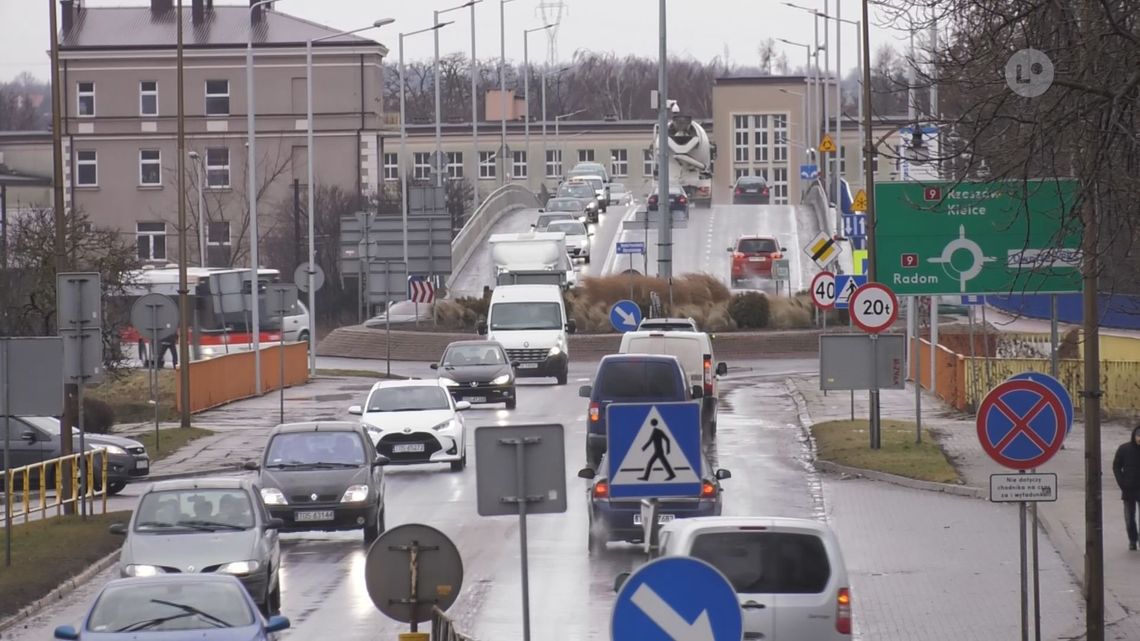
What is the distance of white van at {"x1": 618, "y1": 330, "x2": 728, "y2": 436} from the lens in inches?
1302

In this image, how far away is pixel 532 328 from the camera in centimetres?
4697

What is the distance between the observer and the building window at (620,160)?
144m

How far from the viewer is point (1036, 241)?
29.1 m

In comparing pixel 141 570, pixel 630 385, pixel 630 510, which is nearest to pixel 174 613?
pixel 141 570

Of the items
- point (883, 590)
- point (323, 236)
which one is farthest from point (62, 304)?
point (323, 236)

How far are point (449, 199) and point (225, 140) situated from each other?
1651 cm

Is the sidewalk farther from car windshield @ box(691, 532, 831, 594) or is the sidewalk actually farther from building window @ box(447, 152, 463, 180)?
building window @ box(447, 152, 463, 180)

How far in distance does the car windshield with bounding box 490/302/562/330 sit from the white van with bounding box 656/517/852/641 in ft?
111

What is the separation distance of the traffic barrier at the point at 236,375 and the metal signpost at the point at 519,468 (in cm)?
2667

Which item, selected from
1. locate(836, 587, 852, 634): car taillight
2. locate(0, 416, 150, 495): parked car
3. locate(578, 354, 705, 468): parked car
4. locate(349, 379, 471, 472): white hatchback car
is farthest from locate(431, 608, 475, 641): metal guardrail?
locate(0, 416, 150, 495): parked car

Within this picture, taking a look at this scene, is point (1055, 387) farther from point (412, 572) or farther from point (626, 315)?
point (626, 315)

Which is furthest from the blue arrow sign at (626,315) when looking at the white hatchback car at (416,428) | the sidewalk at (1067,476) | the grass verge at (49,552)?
the grass verge at (49,552)

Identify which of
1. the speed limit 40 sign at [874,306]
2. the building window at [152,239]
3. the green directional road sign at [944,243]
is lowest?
the speed limit 40 sign at [874,306]

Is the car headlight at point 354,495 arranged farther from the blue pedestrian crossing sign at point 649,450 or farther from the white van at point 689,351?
the white van at point 689,351
